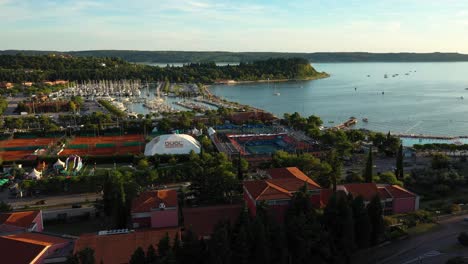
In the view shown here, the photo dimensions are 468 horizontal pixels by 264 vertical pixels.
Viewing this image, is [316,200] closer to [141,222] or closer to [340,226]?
[340,226]

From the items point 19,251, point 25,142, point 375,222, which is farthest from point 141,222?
point 25,142

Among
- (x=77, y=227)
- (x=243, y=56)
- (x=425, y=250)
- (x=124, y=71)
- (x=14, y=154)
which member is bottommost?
(x=77, y=227)

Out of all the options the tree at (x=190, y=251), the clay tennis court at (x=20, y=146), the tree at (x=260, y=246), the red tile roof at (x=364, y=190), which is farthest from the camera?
the clay tennis court at (x=20, y=146)

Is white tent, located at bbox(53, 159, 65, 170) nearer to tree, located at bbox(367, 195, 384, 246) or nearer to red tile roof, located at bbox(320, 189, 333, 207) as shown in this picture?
red tile roof, located at bbox(320, 189, 333, 207)

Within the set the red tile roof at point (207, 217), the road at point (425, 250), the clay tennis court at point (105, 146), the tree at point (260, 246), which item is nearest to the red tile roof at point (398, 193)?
the road at point (425, 250)

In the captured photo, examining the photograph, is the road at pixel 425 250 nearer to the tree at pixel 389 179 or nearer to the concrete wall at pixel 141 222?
the tree at pixel 389 179

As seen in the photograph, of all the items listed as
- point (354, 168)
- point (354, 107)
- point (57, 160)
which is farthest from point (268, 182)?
point (354, 107)

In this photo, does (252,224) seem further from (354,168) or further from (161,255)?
(354,168)
